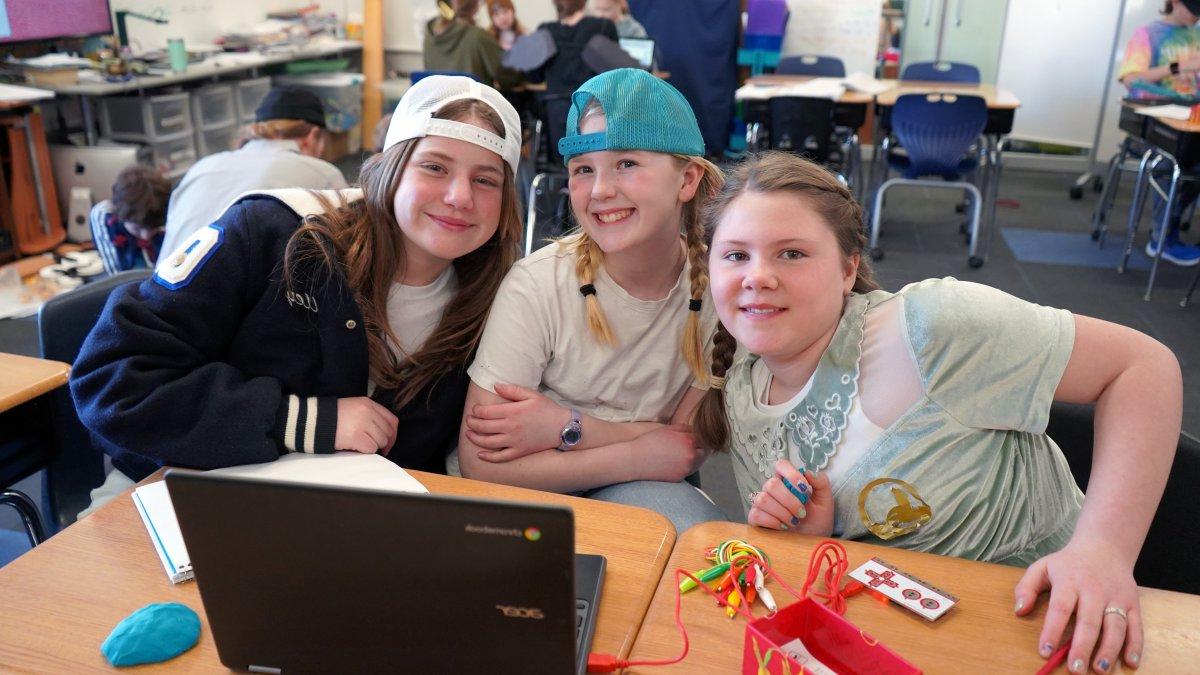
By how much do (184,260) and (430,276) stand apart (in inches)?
15.8

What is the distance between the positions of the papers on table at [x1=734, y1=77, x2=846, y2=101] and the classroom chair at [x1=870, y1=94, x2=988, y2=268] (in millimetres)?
432

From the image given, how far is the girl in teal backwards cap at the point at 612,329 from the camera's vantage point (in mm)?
1433

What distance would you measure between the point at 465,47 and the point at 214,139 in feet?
6.27

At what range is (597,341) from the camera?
5.07ft

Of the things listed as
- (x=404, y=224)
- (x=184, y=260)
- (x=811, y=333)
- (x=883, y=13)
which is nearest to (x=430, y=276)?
(x=404, y=224)

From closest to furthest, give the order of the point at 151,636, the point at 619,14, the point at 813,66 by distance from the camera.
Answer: the point at 151,636 < the point at 619,14 < the point at 813,66

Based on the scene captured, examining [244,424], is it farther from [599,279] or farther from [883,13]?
[883,13]

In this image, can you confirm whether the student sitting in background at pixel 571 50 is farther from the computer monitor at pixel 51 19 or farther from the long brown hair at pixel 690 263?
the long brown hair at pixel 690 263

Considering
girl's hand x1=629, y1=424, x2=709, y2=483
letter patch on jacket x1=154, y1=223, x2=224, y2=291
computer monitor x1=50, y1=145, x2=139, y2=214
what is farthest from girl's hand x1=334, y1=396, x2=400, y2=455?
computer monitor x1=50, y1=145, x2=139, y2=214

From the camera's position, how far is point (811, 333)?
3.98 ft

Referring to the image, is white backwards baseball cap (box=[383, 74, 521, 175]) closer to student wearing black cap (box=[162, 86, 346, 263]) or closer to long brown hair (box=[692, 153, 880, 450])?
long brown hair (box=[692, 153, 880, 450])

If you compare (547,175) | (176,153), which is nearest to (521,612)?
(547,175)

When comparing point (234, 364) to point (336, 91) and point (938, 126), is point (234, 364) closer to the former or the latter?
point (938, 126)

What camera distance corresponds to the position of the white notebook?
101 centimetres
